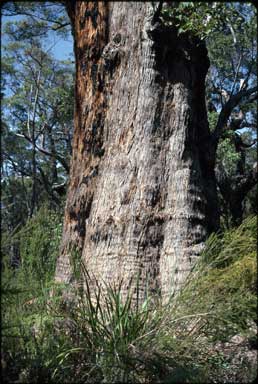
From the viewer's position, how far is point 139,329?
3760mm

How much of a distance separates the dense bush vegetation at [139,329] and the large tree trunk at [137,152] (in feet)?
2.36

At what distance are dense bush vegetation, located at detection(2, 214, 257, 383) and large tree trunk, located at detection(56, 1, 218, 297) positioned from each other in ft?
2.36

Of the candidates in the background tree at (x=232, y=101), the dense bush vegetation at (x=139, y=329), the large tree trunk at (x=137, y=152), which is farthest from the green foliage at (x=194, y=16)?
the background tree at (x=232, y=101)

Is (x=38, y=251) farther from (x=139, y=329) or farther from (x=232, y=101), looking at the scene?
(x=232, y=101)

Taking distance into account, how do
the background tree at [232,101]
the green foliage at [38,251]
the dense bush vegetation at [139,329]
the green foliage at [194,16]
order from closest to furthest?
1. the dense bush vegetation at [139,329]
2. the green foliage at [38,251]
3. the green foliage at [194,16]
4. the background tree at [232,101]

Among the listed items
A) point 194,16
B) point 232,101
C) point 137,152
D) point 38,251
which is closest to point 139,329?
point 38,251

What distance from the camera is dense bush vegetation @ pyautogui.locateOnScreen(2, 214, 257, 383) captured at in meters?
3.38

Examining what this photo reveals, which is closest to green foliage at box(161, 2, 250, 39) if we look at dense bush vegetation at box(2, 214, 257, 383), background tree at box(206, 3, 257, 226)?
dense bush vegetation at box(2, 214, 257, 383)

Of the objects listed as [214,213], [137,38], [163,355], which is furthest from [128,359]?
[137,38]

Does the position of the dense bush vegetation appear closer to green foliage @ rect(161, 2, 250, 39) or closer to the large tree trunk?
the large tree trunk

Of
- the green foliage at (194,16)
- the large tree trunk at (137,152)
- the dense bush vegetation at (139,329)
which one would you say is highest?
the green foliage at (194,16)

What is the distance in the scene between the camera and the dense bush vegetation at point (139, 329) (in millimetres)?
3377

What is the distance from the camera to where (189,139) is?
5504mm

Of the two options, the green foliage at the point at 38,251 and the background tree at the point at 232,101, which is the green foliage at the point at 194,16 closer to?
the green foliage at the point at 38,251
